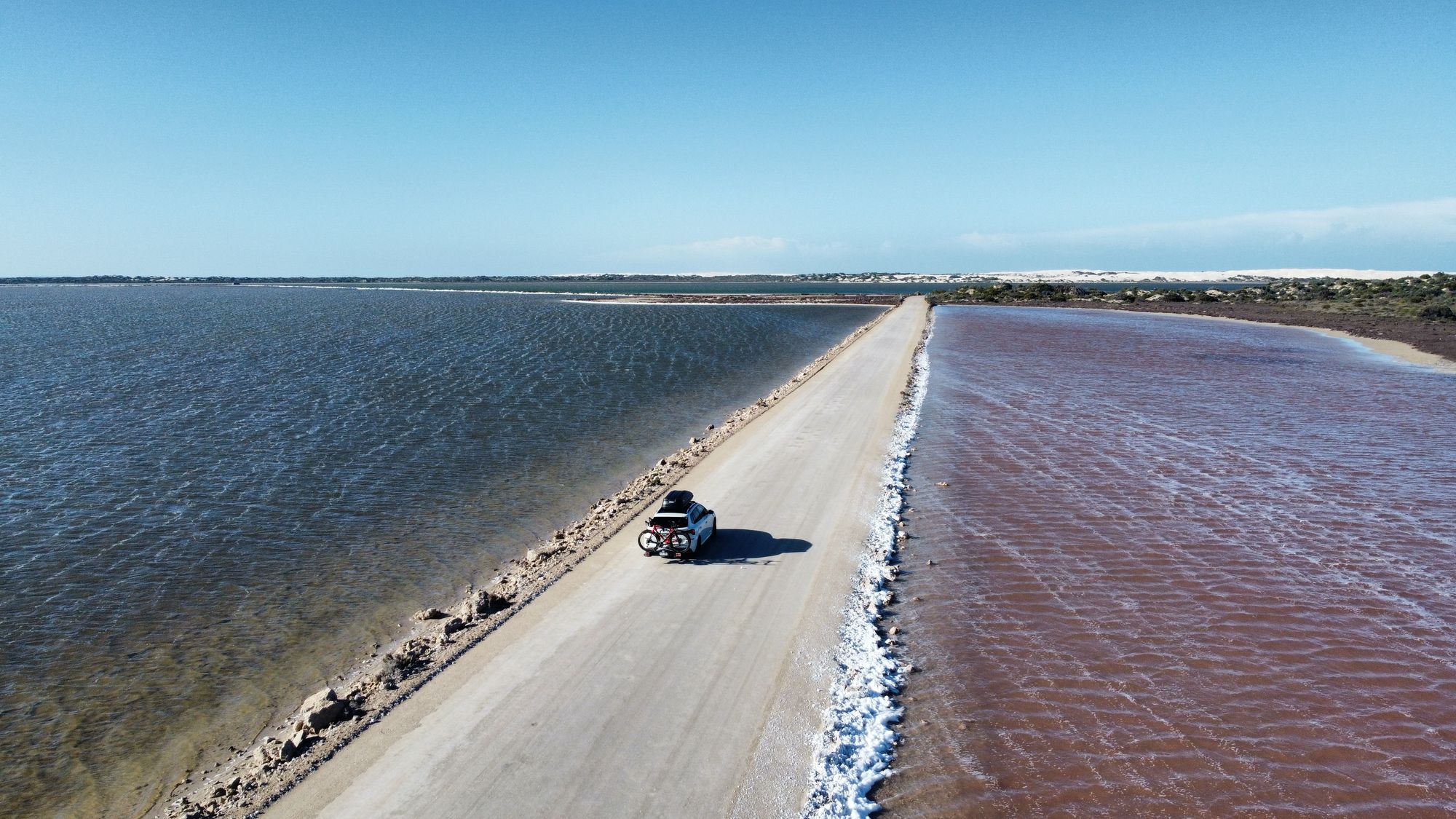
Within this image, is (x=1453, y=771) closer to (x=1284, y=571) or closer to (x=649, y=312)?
(x=1284, y=571)

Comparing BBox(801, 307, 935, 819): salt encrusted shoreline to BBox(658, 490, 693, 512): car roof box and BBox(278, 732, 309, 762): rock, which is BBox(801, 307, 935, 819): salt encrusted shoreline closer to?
BBox(658, 490, 693, 512): car roof box

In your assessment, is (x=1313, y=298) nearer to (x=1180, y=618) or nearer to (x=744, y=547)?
(x=1180, y=618)

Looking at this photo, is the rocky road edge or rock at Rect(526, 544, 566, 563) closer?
the rocky road edge

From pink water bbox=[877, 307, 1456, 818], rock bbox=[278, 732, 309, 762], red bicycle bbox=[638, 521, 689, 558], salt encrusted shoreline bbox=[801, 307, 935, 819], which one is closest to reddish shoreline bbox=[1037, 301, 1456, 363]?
pink water bbox=[877, 307, 1456, 818]

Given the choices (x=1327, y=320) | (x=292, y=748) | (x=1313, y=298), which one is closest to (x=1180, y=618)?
(x=292, y=748)

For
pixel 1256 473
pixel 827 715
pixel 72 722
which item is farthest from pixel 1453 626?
pixel 72 722

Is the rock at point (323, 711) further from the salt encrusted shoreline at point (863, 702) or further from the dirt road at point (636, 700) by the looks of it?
the salt encrusted shoreline at point (863, 702)
